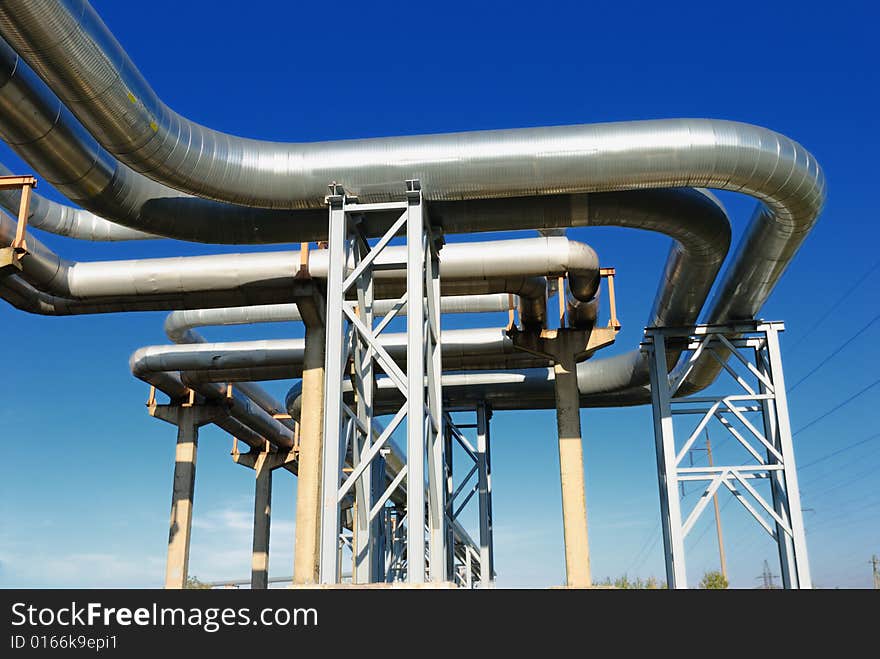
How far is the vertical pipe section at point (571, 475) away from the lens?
56.7 feet

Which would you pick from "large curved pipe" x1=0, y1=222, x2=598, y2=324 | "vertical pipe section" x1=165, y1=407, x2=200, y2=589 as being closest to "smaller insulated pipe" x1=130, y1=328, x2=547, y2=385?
"vertical pipe section" x1=165, y1=407, x2=200, y2=589

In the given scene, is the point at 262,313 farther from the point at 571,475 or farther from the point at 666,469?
the point at 666,469

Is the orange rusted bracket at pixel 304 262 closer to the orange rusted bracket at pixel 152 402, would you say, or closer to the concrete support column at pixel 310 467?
the concrete support column at pixel 310 467

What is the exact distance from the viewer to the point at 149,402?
25109 mm

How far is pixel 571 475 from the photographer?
720 inches

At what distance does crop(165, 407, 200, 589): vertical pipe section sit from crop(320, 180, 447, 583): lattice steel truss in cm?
1352

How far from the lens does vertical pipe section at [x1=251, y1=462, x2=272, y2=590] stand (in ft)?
100

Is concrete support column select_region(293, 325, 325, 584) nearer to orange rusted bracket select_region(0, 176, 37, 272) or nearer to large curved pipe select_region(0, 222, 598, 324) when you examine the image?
large curved pipe select_region(0, 222, 598, 324)

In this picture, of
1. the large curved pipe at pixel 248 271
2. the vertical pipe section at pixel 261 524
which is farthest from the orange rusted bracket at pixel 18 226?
the vertical pipe section at pixel 261 524

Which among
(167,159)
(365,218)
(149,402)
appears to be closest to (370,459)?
(365,218)

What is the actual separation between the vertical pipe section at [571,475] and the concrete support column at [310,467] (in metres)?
5.50

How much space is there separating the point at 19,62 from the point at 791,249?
40.5 feet
